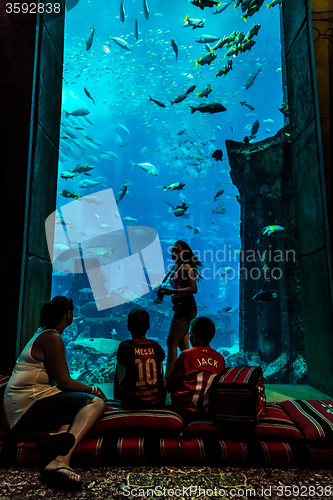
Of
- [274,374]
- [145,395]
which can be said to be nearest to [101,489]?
[145,395]

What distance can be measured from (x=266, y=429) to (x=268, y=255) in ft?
28.2

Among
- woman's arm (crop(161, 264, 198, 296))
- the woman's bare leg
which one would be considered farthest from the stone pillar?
the woman's bare leg

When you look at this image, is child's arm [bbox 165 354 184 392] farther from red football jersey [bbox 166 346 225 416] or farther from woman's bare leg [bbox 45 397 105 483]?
woman's bare leg [bbox 45 397 105 483]

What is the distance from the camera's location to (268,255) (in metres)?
10.2

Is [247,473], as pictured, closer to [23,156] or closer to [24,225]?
[24,225]

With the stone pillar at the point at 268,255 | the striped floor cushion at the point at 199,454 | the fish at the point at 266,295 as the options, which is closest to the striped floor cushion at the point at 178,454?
the striped floor cushion at the point at 199,454

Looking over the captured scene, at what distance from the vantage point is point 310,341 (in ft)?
13.7

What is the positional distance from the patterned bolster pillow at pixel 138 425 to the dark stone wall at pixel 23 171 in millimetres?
→ 1889

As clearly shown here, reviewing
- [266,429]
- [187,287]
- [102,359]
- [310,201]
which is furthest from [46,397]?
[102,359]

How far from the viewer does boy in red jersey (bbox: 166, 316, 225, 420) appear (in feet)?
7.95

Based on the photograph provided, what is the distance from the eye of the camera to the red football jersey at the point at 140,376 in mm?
2508

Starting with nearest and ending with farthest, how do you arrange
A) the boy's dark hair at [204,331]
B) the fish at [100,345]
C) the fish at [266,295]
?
the boy's dark hair at [204,331]
the fish at [266,295]
the fish at [100,345]

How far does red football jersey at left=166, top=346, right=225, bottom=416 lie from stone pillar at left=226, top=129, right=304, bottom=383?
7.50 m

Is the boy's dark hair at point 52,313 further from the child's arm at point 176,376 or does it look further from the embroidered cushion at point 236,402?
the embroidered cushion at point 236,402
